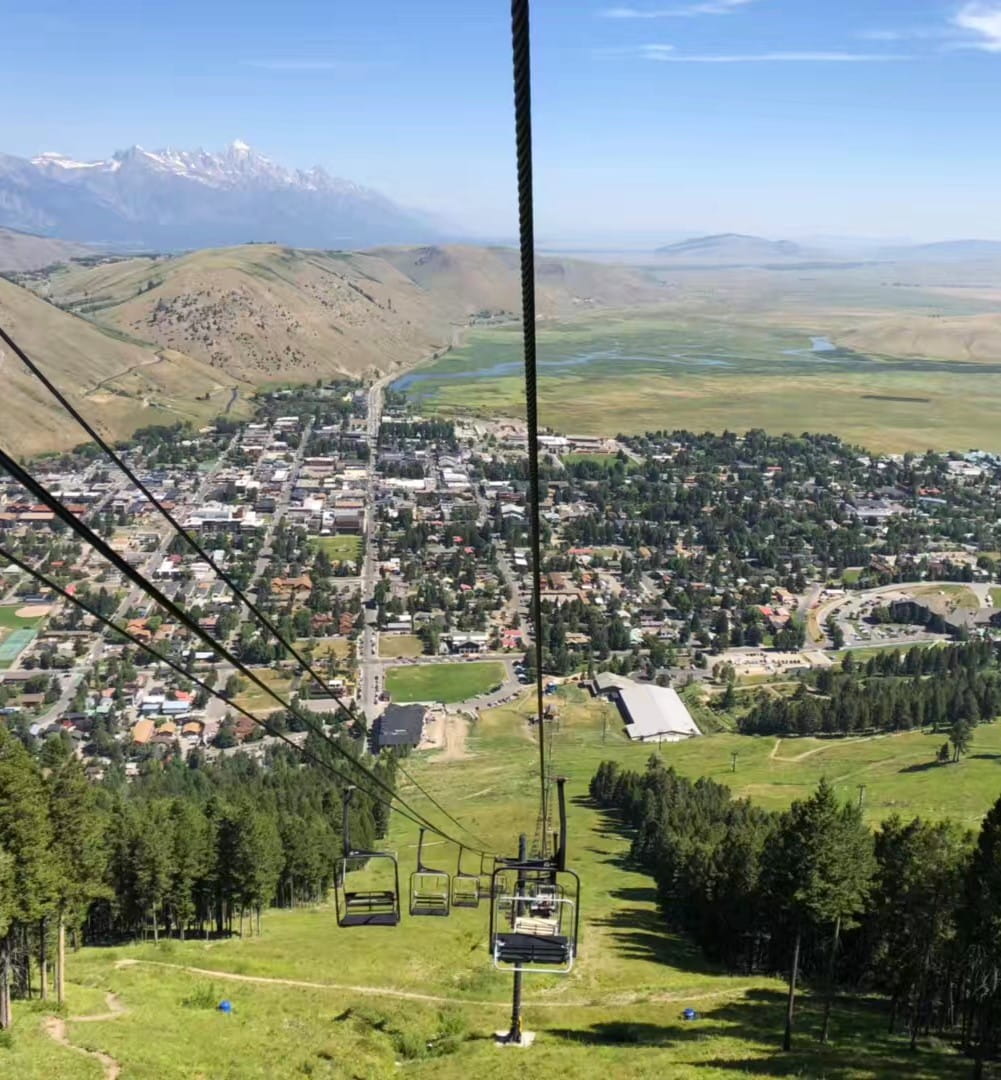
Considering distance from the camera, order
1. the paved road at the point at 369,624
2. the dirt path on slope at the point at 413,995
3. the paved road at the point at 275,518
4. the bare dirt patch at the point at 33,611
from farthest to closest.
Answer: the paved road at the point at 275,518
the bare dirt patch at the point at 33,611
the paved road at the point at 369,624
the dirt path on slope at the point at 413,995

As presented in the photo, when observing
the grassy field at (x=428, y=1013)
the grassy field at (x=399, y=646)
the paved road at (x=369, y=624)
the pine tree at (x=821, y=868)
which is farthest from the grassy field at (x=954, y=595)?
the pine tree at (x=821, y=868)

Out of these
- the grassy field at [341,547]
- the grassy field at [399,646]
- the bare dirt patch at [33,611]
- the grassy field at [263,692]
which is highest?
the grassy field at [341,547]

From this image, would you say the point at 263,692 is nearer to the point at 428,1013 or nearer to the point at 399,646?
A: the point at 399,646

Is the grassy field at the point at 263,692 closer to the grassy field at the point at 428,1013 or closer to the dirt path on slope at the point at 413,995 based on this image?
the grassy field at the point at 428,1013

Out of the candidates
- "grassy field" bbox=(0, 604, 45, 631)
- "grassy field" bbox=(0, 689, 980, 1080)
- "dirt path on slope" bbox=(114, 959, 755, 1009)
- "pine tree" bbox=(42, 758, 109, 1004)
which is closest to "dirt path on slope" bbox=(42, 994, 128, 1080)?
"grassy field" bbox=(0, 689, 980, 1080)

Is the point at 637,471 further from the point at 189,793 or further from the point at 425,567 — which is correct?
the point at 189,793

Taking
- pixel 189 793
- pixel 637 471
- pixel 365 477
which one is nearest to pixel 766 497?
pixel 637 471

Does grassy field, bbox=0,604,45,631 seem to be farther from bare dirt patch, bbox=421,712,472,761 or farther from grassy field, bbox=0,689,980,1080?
grassy field, bbox=0,689,980,1080
